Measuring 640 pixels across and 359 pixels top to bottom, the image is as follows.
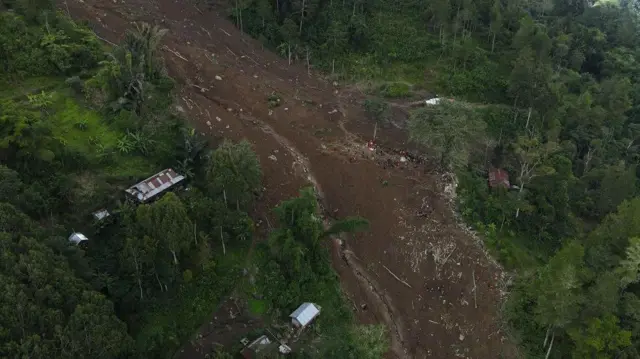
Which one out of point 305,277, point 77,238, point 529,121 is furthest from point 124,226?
point 529,121

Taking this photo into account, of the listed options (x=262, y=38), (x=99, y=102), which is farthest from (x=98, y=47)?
(x=262, y=38)

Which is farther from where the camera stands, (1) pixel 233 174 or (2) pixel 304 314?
(1) pixel 233 174

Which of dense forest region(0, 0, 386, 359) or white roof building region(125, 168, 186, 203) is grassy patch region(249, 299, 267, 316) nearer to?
dense forest region(0, 0, 386, 359)

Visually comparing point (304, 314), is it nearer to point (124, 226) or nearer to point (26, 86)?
point (124, 226)

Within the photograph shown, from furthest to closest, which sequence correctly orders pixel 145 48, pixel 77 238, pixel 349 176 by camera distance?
pixel 145 48 < pixel 349 176 < pixel 77 238

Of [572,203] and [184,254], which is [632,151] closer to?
[572,203]
